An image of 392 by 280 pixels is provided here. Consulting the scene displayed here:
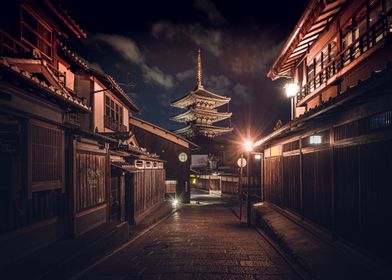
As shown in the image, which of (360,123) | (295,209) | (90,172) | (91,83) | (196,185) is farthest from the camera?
(196,185)

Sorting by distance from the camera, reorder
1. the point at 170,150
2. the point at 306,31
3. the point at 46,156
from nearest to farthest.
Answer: the point at 46,156 → the point at 306,31 → the point at 170,150

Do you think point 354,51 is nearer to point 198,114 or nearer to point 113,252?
point 113,252

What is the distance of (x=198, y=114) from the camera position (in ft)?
180

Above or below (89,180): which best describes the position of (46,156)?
above

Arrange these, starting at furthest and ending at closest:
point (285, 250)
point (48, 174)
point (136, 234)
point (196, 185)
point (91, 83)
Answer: point (196, 185)
point (91, 83)
point (136, 234)
point (285, 250)
point (48, 174)

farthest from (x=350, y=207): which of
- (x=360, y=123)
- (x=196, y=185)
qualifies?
(x=196, y=185)

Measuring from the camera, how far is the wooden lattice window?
8906 mm

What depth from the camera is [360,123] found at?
826cm

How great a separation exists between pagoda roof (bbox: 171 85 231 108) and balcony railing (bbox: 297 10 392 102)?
35182 millimetres

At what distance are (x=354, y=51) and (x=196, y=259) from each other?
10.4 metres

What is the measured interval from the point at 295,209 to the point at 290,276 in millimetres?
6419

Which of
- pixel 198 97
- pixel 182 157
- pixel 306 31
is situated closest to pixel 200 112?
pixel 198 97

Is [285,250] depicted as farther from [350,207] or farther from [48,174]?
[48,174]

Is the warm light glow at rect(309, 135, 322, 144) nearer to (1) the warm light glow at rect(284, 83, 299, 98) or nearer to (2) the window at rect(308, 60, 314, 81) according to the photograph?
(2) the window at rect(308, 60, 314, 81)
